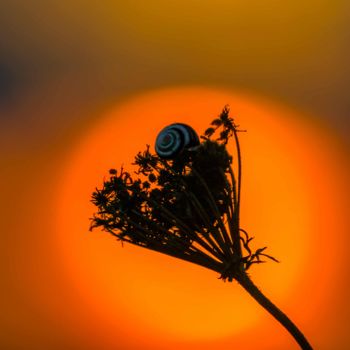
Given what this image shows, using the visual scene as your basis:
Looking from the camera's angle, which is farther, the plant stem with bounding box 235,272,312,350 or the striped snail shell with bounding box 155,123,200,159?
the striped snail shell with bounding box 155,123,200,159

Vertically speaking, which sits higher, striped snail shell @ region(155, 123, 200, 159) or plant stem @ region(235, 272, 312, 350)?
striped snail shell @ region(155, 123, 200, 159)

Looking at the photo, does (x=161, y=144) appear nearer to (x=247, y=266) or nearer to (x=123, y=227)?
(x=123, y=227)

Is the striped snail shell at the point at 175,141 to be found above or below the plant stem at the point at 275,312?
above

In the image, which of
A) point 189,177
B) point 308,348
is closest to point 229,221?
point 189,177

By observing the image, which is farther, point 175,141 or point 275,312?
point 175,141

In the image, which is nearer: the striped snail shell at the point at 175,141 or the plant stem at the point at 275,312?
the plant stem at the point at 275,312
